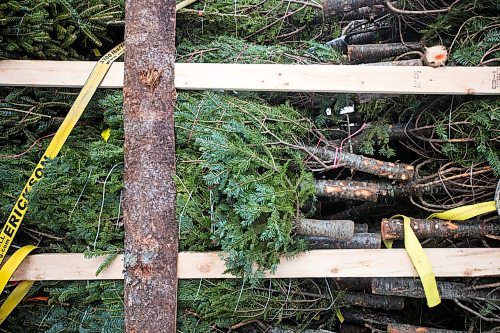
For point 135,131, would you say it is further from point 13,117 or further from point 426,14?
point 426,14

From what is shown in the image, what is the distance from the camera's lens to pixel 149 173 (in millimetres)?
1885

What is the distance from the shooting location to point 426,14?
7.84 feet

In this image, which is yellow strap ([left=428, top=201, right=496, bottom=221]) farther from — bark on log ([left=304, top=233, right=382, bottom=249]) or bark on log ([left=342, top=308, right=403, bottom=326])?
bark on log ([left=342, top=308, right=403, bottom=326])

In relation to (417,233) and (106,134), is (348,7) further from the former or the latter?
(106,134)

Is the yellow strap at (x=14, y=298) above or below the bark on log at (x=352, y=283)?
above

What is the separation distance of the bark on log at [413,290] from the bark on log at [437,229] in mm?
219

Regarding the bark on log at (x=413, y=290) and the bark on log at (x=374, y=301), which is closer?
the bark on log at (x=413, y=290)

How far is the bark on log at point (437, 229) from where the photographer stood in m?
2.15

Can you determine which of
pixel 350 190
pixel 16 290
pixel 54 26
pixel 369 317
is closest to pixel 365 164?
pixel 350 190

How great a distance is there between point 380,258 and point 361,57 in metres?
0.99

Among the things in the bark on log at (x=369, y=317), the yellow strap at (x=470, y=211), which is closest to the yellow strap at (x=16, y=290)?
the bark on log at (x=369, y=317)

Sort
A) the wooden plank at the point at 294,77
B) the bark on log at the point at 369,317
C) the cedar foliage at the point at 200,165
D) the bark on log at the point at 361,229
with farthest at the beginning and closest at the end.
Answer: the bark on log at the point at 369,317, the bark on log at the point at 361,229, the wooden plank at the point at 294,77, the cedar foliage at the point at 200,165

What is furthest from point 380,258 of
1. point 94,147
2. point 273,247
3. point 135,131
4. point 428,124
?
point 94,147

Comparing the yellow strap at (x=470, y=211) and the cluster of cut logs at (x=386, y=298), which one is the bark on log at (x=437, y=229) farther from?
the cluster of cut logs at (x=386, y=298)
